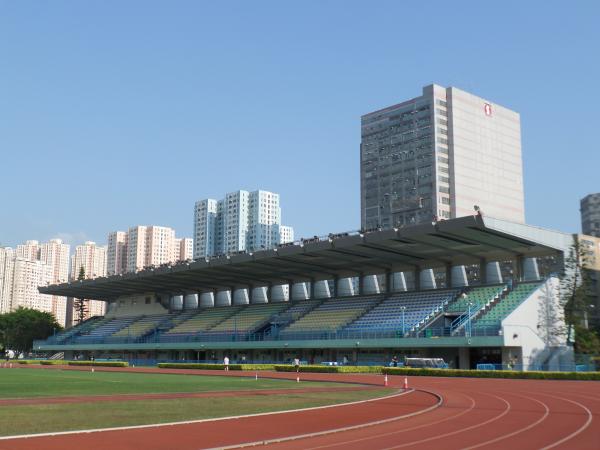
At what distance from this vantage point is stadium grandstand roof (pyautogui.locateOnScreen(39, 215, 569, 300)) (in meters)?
54.4

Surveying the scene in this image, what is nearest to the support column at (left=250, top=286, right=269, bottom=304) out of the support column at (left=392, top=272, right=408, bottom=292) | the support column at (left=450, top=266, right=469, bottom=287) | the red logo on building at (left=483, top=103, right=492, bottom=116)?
the support column at (left=392, top=272, right=408, bottom=292)

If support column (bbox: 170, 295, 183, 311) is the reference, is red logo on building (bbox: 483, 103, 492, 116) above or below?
above

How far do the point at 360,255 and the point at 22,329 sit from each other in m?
79.4

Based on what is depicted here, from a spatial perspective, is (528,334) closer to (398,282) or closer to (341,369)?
(341,369)

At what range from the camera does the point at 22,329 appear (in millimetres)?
118438

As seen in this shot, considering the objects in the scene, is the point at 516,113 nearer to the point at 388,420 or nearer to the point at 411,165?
the point at 411,165

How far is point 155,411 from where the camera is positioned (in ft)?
70.2

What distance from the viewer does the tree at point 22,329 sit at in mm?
117750

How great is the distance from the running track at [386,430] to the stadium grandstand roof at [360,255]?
99.1ft

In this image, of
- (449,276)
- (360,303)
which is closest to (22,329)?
(360,303)

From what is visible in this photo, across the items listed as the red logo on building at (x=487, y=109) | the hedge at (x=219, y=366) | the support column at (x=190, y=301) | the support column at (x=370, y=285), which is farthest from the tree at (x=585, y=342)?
the red logo on building at (x=487, y=109)

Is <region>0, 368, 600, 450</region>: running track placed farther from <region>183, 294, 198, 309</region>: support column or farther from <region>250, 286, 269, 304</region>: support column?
<region>183, 294, 198, 309</region>: support column

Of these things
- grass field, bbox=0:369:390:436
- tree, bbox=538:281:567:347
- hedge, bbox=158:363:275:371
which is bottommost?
hedge, bbox=158:363:275:371

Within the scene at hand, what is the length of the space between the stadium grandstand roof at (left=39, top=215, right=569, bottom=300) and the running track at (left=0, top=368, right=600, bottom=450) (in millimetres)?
30216
